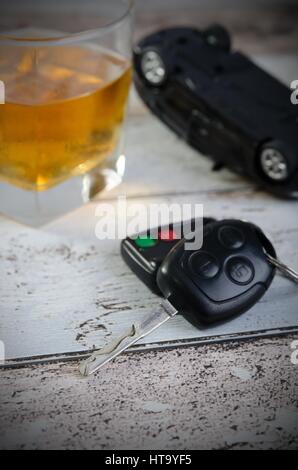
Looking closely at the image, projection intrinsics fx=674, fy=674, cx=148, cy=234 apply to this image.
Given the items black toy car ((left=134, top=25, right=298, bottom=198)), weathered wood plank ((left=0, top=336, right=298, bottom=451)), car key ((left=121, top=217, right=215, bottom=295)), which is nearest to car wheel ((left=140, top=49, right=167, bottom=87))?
black toy car ((left=134, top=25, right=298, bottom=198))

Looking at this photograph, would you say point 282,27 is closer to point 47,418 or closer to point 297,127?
point 297,127

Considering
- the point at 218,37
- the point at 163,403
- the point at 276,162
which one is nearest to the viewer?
the point at 163,403

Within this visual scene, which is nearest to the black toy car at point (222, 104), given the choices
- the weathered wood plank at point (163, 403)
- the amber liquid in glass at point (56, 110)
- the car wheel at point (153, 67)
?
the car wheel at point (153, 67)

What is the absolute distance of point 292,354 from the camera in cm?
54

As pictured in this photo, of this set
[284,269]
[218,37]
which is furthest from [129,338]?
[218,37]

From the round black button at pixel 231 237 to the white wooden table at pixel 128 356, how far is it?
0.21 ft

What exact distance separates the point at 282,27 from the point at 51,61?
0.54 m

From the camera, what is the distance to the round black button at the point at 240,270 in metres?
0.53

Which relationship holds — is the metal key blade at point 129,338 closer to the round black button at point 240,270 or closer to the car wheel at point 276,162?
the round black button at point 240,270

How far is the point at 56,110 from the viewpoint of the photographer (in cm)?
58

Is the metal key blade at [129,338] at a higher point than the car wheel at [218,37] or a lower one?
lower

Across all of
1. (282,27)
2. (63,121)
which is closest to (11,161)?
(63,121)

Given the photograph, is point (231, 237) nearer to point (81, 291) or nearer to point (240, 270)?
point (240, 270)

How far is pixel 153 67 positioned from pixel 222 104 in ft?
0.34
